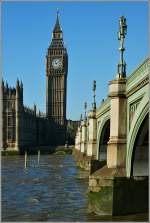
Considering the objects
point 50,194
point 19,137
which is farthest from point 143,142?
point 19,137

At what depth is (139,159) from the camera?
16.4 m

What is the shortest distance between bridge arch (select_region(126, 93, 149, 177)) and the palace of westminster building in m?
89.8

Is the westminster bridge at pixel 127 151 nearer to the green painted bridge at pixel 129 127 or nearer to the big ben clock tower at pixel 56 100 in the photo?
the green painted bridge at pixel 129 127

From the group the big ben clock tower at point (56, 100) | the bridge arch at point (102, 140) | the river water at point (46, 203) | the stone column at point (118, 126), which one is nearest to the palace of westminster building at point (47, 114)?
the big ben clock tower at point (56, 100)

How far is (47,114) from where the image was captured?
134625 mm

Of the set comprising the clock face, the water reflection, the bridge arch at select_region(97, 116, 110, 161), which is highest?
the clock face

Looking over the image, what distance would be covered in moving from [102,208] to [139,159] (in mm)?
2065

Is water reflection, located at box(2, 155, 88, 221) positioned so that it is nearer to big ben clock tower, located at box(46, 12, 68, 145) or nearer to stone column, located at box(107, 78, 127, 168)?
stone column, located at box(107, 78, 127, 168)

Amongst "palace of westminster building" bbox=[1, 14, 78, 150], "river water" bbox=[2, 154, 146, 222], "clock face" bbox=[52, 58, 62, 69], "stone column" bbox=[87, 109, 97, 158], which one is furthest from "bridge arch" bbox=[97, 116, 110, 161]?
"clock face" bbox=[52, 58, 62, 69]

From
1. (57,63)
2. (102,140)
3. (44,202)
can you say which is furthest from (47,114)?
(44,202)

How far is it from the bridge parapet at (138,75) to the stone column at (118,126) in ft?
1.62

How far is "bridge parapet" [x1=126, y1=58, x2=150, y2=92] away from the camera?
14.0 m

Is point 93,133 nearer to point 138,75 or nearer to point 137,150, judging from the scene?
point 137,150

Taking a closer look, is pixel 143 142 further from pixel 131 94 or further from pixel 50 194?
pixel 50 194
